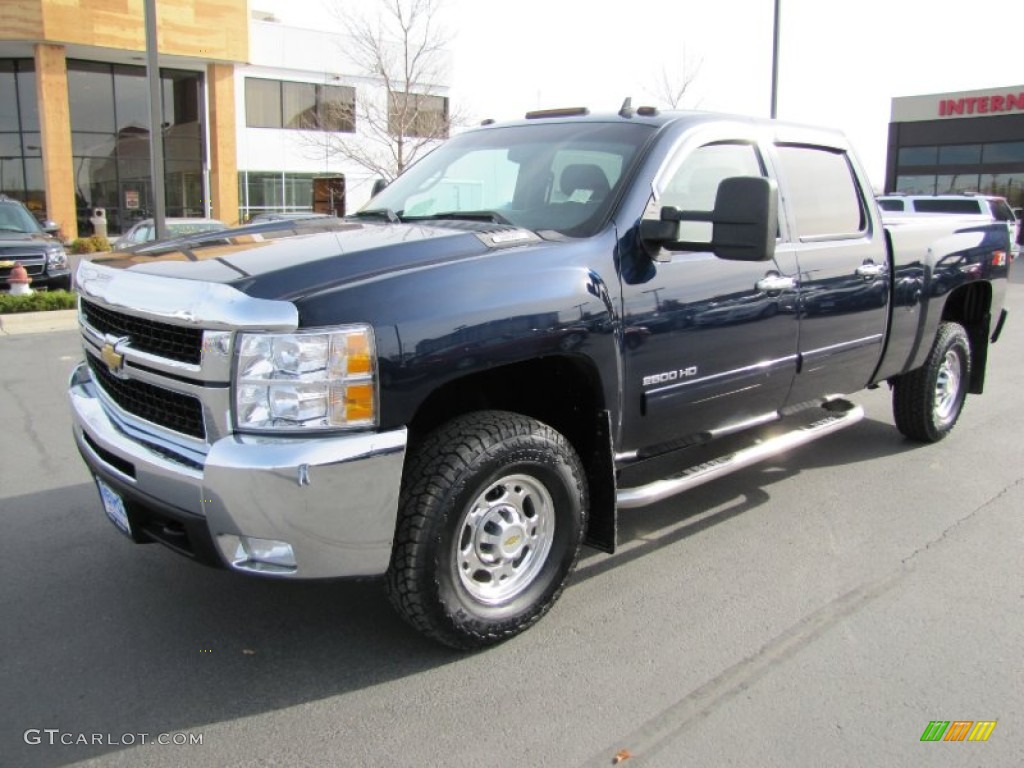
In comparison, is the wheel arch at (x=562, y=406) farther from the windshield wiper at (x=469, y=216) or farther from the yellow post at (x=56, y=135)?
the yellow post at (x=56, y=135)

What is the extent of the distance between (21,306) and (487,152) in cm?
922

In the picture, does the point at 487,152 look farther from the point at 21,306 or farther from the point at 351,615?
the point at 21,306

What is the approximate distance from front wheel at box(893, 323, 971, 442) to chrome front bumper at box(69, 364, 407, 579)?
4267 millimetres

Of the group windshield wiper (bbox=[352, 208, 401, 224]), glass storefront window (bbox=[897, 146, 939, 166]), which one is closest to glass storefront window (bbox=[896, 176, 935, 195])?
glass storefront window (bbox=[897, 146, 939, 166])

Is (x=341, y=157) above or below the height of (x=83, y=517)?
above

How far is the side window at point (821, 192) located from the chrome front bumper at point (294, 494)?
9.14 feet

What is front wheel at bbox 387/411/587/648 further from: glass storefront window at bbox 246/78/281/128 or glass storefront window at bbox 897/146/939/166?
glass storefront window at bbox 897/146/939/166

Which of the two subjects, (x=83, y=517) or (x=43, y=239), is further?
(x=43, y=239)

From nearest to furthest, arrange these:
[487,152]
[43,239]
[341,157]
→ [487,152] < [43,239] < [341,157]

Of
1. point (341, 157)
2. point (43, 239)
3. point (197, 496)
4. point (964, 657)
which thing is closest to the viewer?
point (197, 496)

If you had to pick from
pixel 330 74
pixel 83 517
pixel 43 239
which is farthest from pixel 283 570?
pixel 330 74

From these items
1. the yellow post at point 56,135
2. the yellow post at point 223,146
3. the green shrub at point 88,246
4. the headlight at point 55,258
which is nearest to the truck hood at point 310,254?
the headlight at point 55,258

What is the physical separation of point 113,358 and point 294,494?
1030 mm

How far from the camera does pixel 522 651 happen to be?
10.8ft
